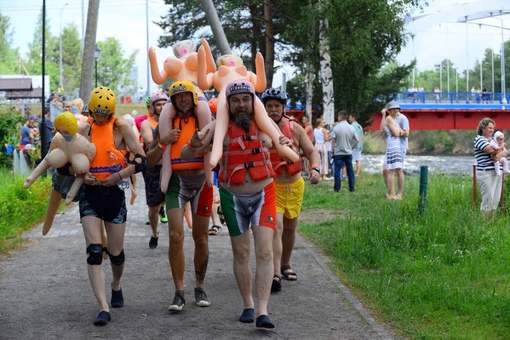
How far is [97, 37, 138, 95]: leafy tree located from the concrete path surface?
308ft

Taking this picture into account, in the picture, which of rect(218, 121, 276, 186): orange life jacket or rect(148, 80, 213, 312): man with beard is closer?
rect(218, 121, 276, 186): orange life jacket

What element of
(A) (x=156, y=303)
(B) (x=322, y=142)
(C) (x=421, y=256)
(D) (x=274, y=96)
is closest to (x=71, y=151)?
(A) (x=156, y=303)

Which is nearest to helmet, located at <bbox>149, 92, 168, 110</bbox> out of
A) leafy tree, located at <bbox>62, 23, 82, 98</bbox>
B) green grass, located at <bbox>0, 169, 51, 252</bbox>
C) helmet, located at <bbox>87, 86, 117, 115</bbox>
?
green grass, located at <bbox>0, 169, 51, 252</bbox>

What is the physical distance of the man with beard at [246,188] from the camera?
718cm

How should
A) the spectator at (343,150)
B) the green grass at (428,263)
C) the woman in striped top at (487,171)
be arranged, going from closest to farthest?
the green grass at (428,263) < the woman in striped top at (487,171) < the spectator at (343,150)

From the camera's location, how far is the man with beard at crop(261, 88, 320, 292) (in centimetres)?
860

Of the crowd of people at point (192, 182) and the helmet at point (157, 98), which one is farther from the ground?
the helmet at point (157, 98)

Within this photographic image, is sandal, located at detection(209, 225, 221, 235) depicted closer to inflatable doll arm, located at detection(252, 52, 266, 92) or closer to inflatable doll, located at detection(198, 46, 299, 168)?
inflatable doll, located at detection(198, 46, 299, 168)

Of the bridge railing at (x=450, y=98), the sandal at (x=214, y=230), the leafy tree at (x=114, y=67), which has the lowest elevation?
the sandal at (x=214, y=230)

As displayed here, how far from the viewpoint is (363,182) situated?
77.4 ft

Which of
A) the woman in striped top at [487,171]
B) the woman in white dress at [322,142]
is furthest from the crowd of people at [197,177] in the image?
the woman in white dress at [322,142]

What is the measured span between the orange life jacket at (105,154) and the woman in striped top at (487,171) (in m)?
6.97

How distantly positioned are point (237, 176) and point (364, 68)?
77.2ft

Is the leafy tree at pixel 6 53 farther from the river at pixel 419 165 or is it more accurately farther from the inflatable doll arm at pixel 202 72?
the inflatable doll arm at pixel 202 72
